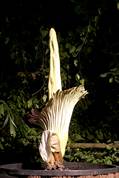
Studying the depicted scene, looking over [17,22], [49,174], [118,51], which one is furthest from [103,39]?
[49,174]

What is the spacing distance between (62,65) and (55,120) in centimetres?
142

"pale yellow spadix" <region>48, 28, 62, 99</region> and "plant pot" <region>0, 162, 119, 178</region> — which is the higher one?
"pale yellow spadix" <region>48, 28, 62, 99</region>

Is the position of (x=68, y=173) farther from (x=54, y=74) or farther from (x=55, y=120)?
(x=54, y=74)

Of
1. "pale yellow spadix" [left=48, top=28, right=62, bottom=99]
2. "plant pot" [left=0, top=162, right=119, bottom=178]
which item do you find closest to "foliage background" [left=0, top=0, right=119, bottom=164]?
"pale yellow spadix" [left=48, top=28, right=62, bottom=99]

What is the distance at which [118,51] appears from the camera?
175 inches

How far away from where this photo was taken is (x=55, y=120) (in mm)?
3229

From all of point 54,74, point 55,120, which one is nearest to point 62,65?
point 54,74

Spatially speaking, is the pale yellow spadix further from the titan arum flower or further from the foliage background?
the foliage background

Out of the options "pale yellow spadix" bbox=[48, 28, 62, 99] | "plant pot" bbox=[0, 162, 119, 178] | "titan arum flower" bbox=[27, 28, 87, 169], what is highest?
"pale yellow spadix" bbox=[48, 28, 62, 99]

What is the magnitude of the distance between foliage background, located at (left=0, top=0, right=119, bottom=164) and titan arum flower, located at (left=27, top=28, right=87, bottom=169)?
1161 mm

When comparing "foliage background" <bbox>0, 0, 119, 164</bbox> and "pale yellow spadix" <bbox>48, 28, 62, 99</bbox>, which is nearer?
"pale yellow spadix" <bbox>48, 28, 62, 99</bbox>

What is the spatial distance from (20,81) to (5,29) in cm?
40

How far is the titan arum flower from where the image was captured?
10.3 feet

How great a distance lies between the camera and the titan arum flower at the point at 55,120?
3.15 meters
